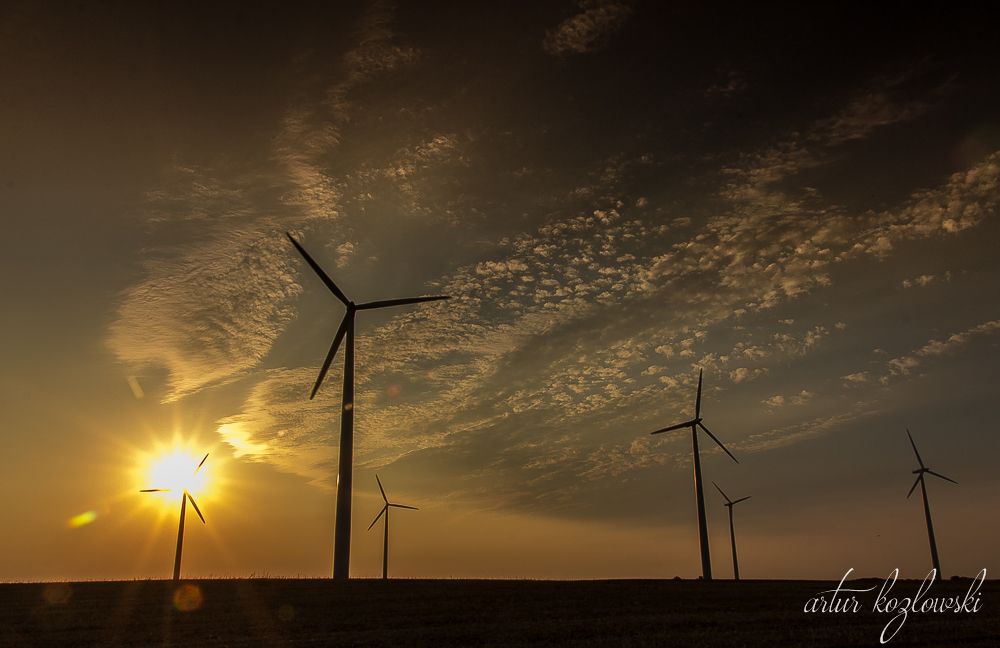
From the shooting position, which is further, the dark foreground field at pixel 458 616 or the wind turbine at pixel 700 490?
the wind turbine at pixel 700 490

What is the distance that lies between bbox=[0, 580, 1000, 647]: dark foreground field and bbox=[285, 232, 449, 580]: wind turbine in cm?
269

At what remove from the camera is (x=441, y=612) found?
34469 millimetres

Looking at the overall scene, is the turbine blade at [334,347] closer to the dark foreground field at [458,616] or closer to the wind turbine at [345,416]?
the wind turbine at [345,416]

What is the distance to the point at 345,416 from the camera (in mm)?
55938

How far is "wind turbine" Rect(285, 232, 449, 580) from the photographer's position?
49594mm

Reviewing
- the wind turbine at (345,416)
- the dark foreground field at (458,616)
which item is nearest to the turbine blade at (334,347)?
the wind turbine at (345,416)

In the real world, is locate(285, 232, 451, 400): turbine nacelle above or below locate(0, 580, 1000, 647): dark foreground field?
above

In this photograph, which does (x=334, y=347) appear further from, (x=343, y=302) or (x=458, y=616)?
(x=458, y=616)

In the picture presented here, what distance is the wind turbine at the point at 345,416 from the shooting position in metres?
49.6

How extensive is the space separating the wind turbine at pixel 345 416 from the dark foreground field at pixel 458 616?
2.69 m

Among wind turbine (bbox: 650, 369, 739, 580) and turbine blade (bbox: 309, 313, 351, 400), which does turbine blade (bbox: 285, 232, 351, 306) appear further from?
wind turbine (bbox: 650, 369, 739, 580)

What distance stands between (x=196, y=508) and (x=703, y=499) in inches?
2505

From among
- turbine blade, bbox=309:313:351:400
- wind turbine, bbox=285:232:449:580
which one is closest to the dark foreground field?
wind turbine, bbox=285:232:449:580

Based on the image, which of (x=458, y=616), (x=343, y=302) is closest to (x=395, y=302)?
(x=343, y=302)
